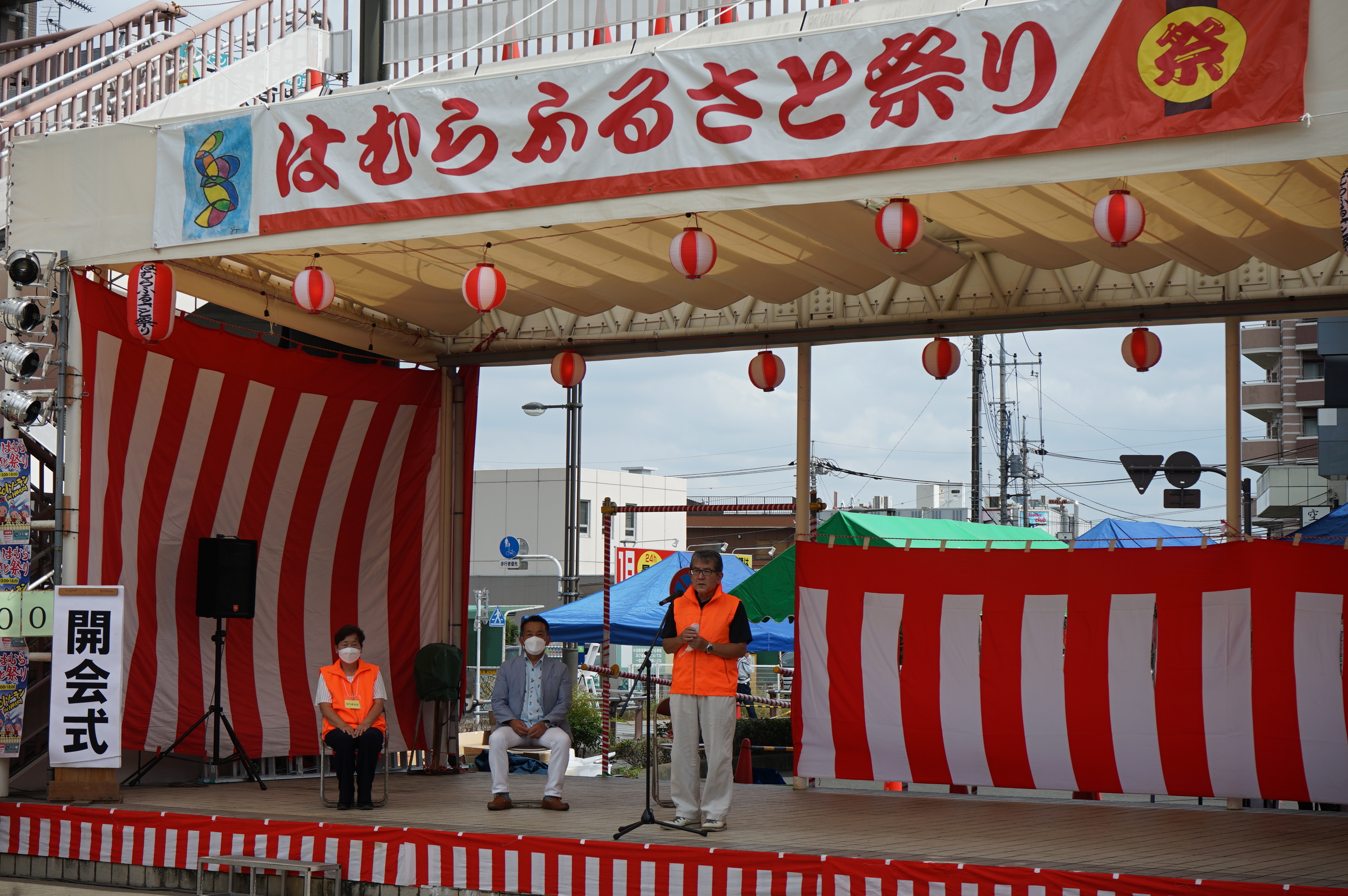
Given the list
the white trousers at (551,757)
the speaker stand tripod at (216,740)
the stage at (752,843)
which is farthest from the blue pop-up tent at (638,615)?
the white trousers at (551,757)

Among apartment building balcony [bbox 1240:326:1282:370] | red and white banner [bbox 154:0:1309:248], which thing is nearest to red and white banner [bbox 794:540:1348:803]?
red and white banner [bbox 154:0:1309:248]

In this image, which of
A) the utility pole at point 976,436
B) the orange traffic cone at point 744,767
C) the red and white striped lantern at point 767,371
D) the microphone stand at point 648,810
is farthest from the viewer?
the utility pole at point 976,436

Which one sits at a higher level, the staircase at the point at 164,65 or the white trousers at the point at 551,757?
the staircase at the point at 164,65

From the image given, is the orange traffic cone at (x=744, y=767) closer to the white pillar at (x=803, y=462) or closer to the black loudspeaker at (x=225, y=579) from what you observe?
the white pillar at (x=803, y=462)

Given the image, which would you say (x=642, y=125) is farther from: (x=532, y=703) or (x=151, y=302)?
(x=532, y=703)

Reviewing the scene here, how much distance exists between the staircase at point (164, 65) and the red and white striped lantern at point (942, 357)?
5.62m

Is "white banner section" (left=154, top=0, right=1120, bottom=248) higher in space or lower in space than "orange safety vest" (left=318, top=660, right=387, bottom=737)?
higher

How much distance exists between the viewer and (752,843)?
642cm

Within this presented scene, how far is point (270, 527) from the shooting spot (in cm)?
989

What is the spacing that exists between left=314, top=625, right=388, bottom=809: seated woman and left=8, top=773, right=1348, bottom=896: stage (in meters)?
0.22

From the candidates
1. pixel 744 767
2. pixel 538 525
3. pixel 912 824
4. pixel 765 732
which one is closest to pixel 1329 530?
pixel 912 824

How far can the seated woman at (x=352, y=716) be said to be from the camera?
7875mm

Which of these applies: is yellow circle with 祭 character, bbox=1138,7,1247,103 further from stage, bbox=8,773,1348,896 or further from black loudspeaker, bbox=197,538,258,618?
black loudspeaker, bbox=197,538,258,618

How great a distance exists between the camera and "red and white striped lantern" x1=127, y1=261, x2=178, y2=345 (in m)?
7.86
